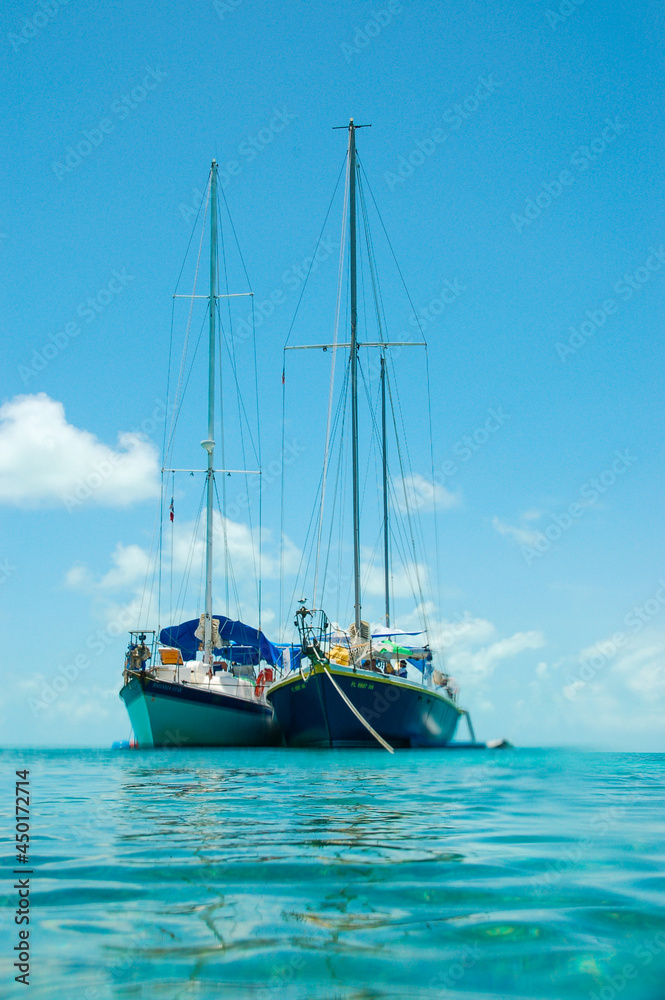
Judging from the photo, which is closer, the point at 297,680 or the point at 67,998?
the point at 67,998

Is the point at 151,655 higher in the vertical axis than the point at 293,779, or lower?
higher

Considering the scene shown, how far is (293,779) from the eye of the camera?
47.0 ft

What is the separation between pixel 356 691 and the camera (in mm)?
25625

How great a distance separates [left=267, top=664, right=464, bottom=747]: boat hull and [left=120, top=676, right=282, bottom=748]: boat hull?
2.60 metres

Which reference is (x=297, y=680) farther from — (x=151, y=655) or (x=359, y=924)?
(x=359, y=924)

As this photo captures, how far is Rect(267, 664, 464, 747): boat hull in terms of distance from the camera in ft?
84.1

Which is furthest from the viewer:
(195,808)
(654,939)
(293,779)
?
(293,779)

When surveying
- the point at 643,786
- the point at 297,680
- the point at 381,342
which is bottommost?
the point at 643,786

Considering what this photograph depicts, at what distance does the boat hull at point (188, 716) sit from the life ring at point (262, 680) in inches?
93.8

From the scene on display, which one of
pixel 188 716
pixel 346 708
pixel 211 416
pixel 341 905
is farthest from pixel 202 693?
pixel 341 905

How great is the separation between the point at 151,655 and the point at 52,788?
1784cm

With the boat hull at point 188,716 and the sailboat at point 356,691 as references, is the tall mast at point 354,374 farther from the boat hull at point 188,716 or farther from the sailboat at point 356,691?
the boat hull at point 188,716

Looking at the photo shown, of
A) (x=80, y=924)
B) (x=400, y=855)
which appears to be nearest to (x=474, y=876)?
(x=400, y=855)

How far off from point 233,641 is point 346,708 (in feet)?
52.7
